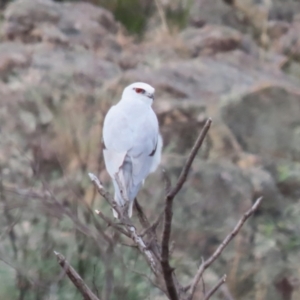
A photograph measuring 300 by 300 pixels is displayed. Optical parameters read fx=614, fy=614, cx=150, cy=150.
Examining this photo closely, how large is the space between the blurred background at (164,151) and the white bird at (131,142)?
1.49ft

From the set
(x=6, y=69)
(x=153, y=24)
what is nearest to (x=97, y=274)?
(x=6, y=69)

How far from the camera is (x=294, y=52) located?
6.76 metres

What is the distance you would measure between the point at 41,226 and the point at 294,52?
170 inches

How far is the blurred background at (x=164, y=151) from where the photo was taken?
310 centimetres

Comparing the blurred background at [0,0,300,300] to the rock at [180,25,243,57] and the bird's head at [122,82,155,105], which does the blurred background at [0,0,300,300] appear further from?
the bird's head at [122,82,155,105]

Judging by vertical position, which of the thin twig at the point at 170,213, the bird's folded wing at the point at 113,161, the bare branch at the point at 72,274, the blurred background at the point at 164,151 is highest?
the thin twig at the point at 170,213

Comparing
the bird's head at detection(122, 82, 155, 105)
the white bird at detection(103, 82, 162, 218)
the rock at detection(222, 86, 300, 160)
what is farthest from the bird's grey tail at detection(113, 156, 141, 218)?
the rock at detection(222, 86, 300, 160)

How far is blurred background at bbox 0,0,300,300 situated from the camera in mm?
3100

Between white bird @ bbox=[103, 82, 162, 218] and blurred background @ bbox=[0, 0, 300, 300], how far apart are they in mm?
455

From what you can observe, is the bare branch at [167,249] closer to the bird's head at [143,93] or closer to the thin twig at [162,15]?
the bird's head at [143,93]

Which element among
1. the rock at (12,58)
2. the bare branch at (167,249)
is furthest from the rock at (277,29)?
the bare branch at (167,249)

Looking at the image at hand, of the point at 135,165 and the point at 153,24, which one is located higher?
the point at 135,165

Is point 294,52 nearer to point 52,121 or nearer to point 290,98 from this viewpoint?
point 290,98

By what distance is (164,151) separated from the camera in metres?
4.06
